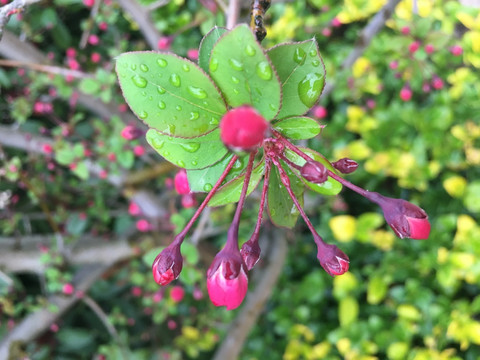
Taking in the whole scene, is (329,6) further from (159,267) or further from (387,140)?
(159,267)

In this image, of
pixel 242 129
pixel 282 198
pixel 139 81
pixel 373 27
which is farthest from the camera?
pixel 373 27

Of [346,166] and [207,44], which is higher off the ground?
[207,44]

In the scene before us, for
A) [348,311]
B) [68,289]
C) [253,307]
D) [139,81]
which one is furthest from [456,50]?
[68,289]

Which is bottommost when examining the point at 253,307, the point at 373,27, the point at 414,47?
the point at 253,307

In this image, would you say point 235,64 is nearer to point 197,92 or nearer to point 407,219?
point 197,92

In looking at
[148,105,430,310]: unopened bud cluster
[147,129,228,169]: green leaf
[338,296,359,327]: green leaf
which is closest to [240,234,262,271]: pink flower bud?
[148,105,430,310]: unopened bud cluster

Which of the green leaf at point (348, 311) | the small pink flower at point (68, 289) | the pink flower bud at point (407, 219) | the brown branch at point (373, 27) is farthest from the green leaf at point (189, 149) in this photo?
the green leaf at point (348, 311)
